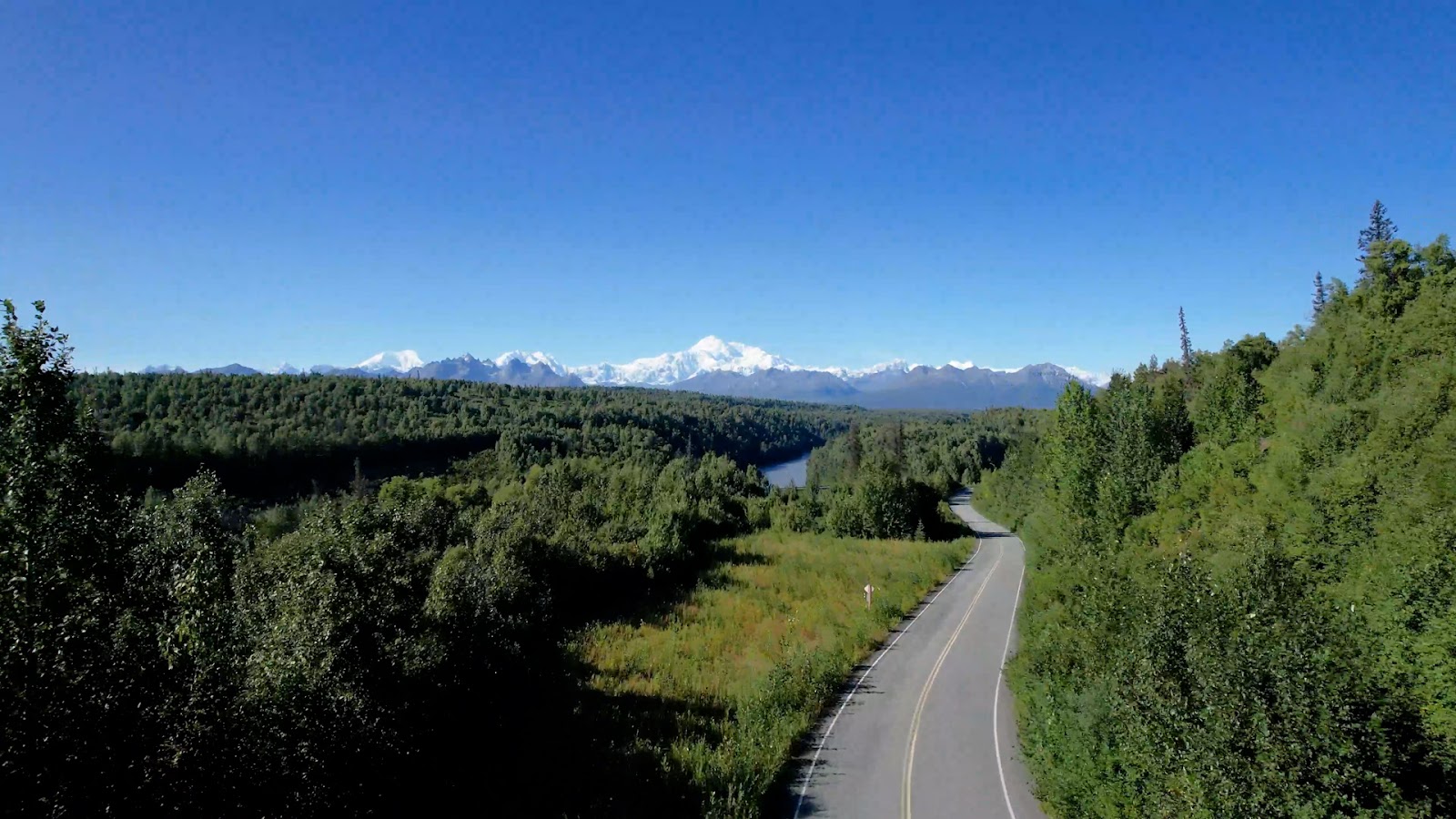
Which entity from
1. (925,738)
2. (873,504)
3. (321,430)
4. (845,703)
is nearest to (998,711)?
(925,738)

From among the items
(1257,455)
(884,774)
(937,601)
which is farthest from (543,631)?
(1257,455)

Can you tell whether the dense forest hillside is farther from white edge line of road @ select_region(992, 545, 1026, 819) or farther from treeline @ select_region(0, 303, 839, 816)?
white edge line of road @ select_region(992, 545, 1026, 819)

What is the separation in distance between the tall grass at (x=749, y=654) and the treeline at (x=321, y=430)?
49.9m

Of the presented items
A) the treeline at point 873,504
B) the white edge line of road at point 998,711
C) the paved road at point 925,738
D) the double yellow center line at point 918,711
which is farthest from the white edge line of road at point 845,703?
the treeline at point 873,504

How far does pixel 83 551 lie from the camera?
25.1 feet

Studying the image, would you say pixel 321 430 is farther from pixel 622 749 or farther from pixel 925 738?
pixel 925 738

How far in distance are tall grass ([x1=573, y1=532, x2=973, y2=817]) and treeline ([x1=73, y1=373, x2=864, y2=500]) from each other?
164 feet

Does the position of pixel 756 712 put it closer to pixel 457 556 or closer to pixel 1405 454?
pixel 457 556

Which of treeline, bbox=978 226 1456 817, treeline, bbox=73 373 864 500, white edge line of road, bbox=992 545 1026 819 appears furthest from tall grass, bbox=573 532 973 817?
treeline, bbox=73 373 864 500

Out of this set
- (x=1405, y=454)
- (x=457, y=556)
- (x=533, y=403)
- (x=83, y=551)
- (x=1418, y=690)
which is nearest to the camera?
(x=83, y=551)

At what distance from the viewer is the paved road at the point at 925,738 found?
18.7 metres

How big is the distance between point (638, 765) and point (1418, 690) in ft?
65.1

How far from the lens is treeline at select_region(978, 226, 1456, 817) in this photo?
1121cm

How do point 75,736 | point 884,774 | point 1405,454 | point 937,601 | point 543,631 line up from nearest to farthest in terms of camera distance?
point 75,736, point 884,774, point 1405,454, point 543,631, point 937,601
